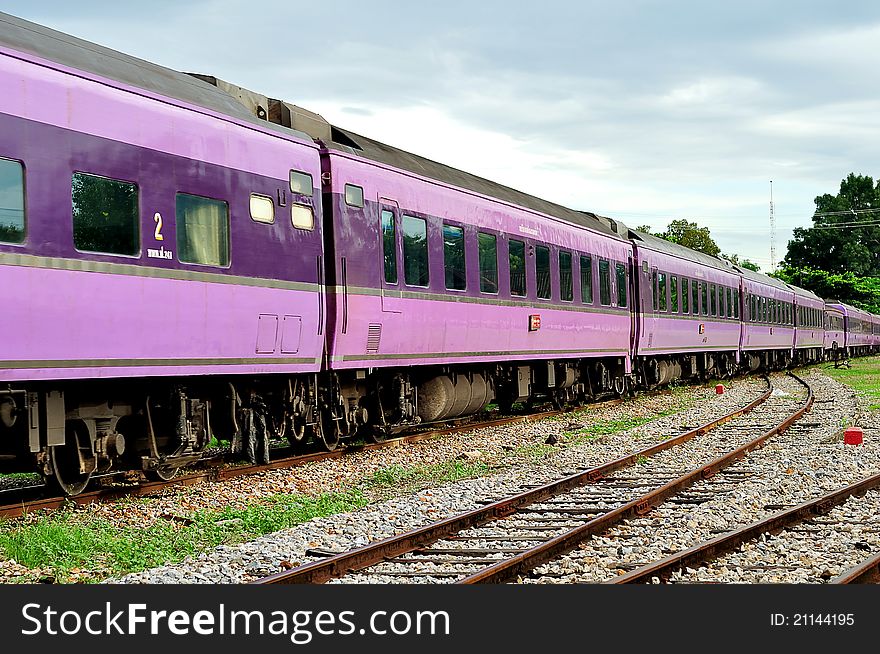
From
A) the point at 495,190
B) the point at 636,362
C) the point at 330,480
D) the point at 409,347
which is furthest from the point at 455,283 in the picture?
the point at 636,362

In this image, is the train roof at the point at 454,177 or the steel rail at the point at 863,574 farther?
the train roof at the point at 454,177

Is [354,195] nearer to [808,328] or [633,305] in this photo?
[633,305]

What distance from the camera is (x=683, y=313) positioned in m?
25.7

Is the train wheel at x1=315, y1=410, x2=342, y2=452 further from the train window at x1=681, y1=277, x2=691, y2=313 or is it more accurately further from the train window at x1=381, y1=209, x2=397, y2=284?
the train window at x1=681, y1=277, x2=691, y2=313

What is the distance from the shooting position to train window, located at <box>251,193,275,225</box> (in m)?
9.83

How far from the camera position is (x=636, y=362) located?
23547 millimetres

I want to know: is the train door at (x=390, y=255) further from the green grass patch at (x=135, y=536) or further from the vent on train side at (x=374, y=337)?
the green grass patch at (x=135, y=536)

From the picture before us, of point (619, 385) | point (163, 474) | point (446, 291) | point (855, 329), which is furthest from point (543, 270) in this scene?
point (855, 329)

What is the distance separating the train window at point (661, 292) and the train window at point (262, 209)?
49.0 ft

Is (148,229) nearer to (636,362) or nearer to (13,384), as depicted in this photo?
(13,384)

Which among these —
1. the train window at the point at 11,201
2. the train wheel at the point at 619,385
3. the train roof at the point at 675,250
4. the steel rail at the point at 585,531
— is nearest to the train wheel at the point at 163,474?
the train window at the point at 11,201

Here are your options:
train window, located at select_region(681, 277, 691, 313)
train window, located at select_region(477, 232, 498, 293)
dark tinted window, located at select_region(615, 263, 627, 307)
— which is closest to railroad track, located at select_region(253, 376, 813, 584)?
train window, located at select_region(477, 232, 498, 293)

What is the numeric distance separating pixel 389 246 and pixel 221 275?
322cm

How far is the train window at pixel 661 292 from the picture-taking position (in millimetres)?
23594
